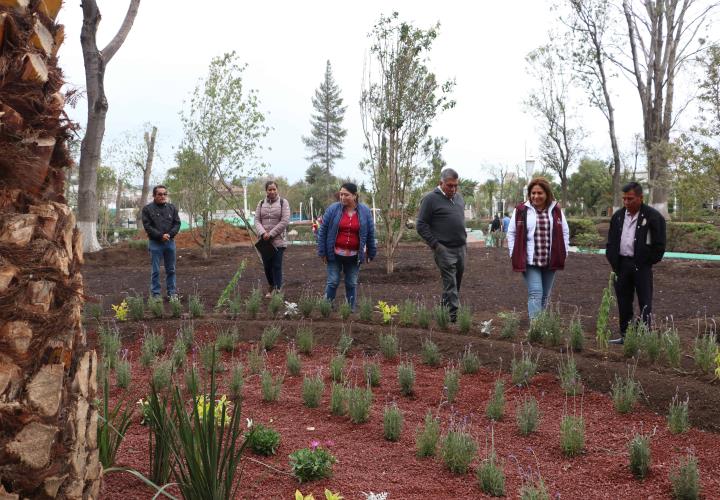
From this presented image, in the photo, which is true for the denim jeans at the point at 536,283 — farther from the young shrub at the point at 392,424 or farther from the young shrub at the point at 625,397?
the young shrub at the point at 392,424

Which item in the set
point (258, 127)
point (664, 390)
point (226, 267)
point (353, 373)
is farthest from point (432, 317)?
point (258, 127)

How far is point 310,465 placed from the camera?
2.91m

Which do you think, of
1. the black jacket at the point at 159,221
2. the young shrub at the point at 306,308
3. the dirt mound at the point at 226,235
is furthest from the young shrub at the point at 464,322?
the dirt mound at the point at 226,235

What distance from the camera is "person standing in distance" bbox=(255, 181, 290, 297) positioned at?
8328mm

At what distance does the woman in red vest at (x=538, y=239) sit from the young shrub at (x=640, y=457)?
2952 mm

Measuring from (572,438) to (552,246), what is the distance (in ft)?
9.76

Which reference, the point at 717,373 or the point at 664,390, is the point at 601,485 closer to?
the point at 664,390

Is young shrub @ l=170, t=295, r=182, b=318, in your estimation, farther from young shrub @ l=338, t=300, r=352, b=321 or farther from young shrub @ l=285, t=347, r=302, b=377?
young shrub @ l=285, t=347, r=302, b=377

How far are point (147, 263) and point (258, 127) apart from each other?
Result: 4524mm

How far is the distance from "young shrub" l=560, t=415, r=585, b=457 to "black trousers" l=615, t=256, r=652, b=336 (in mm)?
2771

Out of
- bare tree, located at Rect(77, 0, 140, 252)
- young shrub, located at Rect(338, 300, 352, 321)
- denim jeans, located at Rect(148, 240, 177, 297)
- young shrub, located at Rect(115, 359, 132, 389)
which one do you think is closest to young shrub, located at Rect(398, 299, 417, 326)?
young shrub, located at Rect(338, 300, 352, 321)

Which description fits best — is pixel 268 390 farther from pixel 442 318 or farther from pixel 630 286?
pixel 630 286

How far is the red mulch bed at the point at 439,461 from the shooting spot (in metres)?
2.96

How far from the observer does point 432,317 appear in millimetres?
6773
